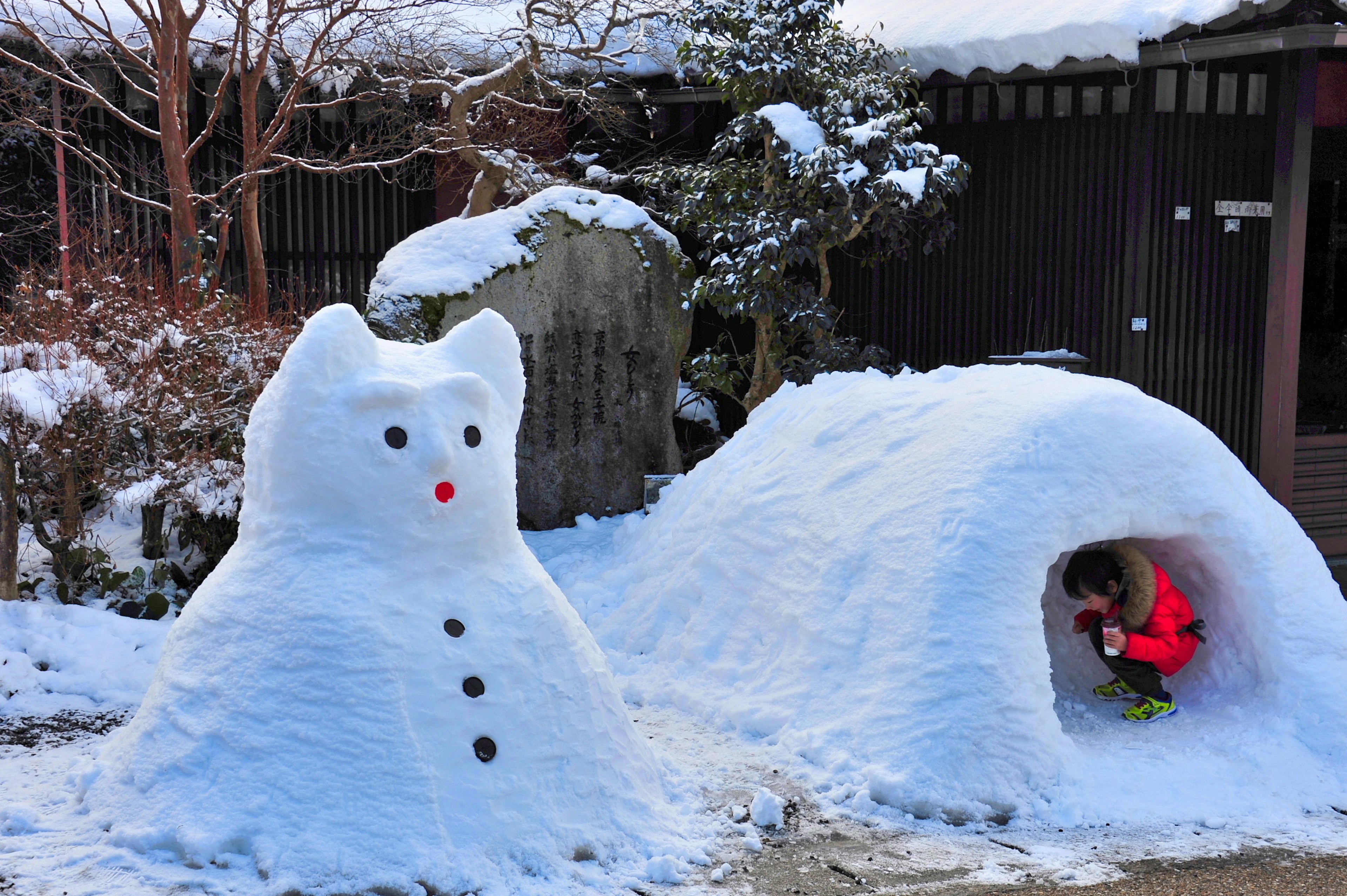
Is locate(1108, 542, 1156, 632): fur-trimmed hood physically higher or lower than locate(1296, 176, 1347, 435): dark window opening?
lower

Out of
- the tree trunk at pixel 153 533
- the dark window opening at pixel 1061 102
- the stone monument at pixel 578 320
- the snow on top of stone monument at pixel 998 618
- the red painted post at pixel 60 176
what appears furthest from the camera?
the red painted post at pixel 60 176

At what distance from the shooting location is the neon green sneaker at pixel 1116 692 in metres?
5.74

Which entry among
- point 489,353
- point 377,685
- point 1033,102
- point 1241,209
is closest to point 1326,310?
point 1241,209

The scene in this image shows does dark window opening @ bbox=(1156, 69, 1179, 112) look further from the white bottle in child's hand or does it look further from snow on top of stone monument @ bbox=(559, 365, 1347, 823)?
the white bottle in child's hand

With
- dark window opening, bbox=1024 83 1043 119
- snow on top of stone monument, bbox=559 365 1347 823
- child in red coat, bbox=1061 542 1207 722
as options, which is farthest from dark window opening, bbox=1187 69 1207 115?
child in red coat, bbox=1061 542 1207 722

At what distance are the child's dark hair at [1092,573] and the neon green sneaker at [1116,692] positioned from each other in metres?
0.49

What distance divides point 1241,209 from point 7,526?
339 inches

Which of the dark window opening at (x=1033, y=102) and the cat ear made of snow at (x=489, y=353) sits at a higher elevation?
the dark window opening at (x=1033, y=102)

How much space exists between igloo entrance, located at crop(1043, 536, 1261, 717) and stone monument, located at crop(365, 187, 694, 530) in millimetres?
4009

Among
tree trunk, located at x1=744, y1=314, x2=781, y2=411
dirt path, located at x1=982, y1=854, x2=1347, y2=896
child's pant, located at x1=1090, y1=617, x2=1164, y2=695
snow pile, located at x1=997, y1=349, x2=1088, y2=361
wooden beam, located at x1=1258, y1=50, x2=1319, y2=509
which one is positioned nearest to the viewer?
dirt path, located at x1=982, y1=854, x2=1347, y2=896

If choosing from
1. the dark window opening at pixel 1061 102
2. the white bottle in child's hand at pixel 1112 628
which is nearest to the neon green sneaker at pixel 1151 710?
the white bottle in child's hand at pixel 1112 628

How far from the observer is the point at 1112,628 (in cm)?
550

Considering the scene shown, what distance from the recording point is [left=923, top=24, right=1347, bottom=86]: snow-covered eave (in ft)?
25.5

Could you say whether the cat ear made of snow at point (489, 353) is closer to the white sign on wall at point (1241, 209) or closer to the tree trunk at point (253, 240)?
the tree trunk at point (253, 240)
